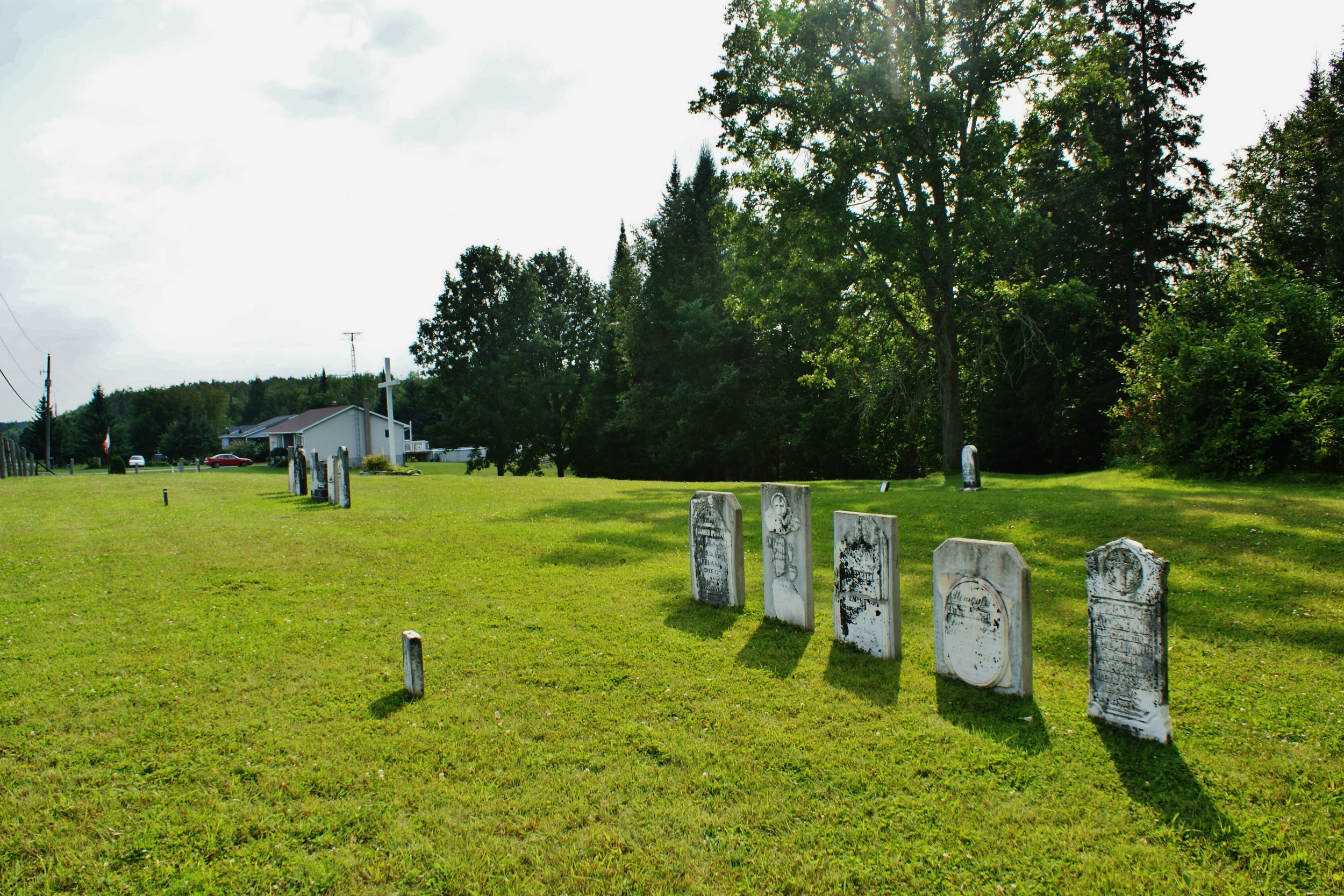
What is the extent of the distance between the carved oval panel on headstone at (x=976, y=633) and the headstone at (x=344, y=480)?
13.9 m

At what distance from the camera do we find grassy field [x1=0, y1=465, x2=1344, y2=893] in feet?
11.4

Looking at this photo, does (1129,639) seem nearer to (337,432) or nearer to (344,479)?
(344,479)

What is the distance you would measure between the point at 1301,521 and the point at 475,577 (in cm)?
1157

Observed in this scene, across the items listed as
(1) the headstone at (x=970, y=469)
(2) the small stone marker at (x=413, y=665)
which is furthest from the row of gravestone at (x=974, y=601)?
(1) the headstone at (x=970, y=469)

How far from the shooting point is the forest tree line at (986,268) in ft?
58.4

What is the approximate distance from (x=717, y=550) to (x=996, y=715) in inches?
136

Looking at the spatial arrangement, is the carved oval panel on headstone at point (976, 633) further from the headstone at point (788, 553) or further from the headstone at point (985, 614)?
the headstone at point (788, 553)

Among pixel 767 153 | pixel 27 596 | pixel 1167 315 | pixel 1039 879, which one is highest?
pixel 767 153

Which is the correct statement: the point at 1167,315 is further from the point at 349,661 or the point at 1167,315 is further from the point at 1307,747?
the point at 349,661

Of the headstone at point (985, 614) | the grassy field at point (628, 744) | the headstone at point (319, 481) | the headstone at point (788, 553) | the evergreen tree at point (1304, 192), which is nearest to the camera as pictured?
the grassy field at point (628, 744)

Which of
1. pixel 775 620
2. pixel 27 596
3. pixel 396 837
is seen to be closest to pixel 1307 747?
pixel 775 620

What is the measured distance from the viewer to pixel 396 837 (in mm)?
3730

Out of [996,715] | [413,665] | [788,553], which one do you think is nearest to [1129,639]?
[996,715]

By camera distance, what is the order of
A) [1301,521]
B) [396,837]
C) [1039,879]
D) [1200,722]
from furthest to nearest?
[1301,521], [1200,722], [396,837], [1039,879]
